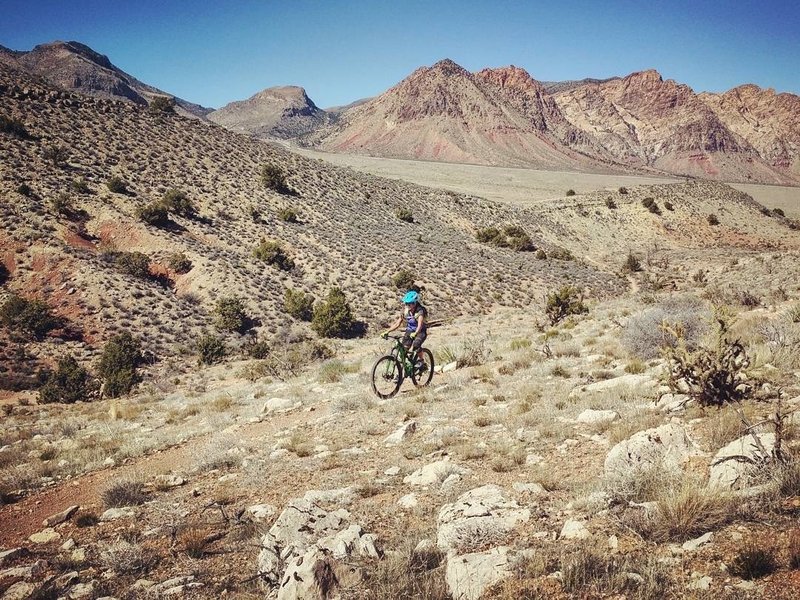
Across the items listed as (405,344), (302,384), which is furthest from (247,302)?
(405,344)

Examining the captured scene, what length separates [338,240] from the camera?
1339 inches

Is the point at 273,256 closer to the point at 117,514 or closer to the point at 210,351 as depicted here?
the point at 210,351

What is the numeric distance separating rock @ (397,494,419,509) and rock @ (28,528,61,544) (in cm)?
397

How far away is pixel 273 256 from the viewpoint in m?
28.9

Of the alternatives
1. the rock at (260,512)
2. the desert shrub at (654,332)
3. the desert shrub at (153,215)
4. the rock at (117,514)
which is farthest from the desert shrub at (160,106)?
the rock at (260,512)

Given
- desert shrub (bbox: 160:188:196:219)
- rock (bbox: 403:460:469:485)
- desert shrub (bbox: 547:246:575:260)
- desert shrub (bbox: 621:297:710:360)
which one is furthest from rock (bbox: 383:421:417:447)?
desert shrub (bbox: 547:246:575:260)

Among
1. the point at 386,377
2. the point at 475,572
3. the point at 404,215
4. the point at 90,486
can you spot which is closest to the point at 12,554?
the point at 90,486

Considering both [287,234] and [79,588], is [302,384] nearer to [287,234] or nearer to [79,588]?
[79,588]

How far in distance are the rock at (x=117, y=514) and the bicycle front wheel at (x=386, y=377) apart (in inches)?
202

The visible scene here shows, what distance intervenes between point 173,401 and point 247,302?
11.6 metres

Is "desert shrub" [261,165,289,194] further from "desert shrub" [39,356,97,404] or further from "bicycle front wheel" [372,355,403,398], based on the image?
"bicycle front wheel" [372,355,403,398]

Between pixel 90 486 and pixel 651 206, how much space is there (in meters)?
63.8

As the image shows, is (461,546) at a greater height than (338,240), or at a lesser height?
lesser

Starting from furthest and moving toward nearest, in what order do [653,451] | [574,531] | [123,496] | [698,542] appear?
[123,496]
[653,451]
[574,531]
[698,542]
